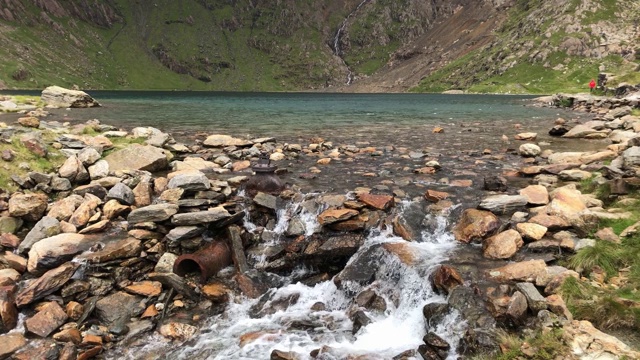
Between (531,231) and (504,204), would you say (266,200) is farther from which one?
(531,231)

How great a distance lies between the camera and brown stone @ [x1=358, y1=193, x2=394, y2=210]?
14.8 m

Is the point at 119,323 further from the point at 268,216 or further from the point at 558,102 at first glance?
the point at 558,102

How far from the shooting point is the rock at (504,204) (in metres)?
14.1

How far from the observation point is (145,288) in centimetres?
1137

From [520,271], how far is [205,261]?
932 cm

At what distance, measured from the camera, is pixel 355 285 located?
38.3 ft

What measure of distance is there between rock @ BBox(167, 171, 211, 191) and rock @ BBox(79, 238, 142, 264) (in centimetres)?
347

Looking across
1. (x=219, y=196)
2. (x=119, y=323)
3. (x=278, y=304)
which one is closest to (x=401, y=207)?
(x=278, y=304)

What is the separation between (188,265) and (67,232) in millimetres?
4521

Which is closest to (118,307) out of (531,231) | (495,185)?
(531,231)

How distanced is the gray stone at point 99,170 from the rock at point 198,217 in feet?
21.9

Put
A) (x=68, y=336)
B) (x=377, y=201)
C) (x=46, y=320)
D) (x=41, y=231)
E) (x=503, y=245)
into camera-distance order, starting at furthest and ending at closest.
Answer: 1. (x=377, y=201)
2. (x=41, y=231)
3. (x=503, y=245)
4. (x=46, y=320)
5. (x=68, y=336)

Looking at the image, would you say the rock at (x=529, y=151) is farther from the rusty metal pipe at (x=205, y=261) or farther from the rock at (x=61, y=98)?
the rock at (x=61, y=98)

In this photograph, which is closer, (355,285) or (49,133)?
(355,285)
